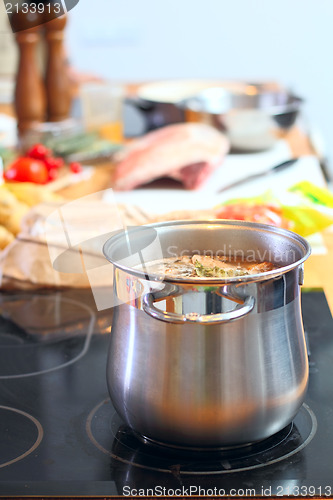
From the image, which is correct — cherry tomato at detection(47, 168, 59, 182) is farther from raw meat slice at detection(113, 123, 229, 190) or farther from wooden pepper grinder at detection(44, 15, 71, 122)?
wooden pepper grinder at detection(44, 15, 71, 122)

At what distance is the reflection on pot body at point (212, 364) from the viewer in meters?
0.59

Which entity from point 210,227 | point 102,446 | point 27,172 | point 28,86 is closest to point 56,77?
point 28,86

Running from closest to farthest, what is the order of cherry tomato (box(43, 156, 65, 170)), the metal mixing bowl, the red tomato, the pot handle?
1. the pot handle
2. the red tomato
3. cherry tomato (box(43, 156, 65, 170))
4. the metal mixing bowl

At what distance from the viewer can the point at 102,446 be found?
0.65m

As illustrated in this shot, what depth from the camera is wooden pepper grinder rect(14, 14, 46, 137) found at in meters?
1.84

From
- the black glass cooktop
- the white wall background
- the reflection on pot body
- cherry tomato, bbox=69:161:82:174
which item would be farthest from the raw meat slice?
the white wall background

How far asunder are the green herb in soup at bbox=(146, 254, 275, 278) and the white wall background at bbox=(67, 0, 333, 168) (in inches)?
135

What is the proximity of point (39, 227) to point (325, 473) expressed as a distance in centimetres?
64

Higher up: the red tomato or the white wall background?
the red tomato

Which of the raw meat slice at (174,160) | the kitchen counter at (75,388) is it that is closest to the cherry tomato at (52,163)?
the raw meat slice at (174,160)

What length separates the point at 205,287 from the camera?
58cm

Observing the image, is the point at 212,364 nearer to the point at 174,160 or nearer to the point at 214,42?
the point at 174,160

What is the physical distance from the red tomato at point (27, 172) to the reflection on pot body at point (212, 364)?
101cm

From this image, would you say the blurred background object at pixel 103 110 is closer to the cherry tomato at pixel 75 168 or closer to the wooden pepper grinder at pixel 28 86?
the wooden pepper grinder at pixel 28 86
